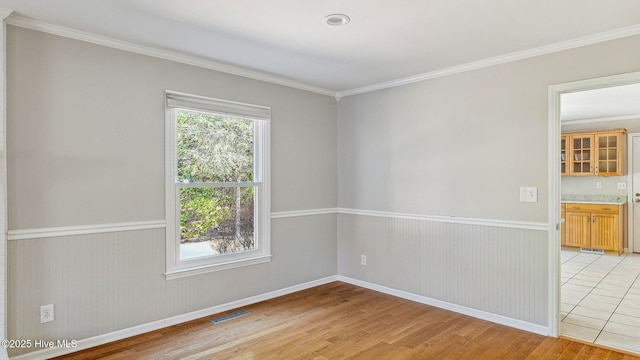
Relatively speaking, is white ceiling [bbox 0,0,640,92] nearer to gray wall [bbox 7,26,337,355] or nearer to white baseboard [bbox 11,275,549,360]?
gray wall [bbox 7,26,337,355]

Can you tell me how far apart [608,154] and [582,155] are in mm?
387

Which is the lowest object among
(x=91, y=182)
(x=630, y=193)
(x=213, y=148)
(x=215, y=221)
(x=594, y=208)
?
(x=594, y=208)

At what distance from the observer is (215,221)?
3717 mm

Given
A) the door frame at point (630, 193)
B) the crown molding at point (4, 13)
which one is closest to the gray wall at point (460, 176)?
the crown molding at point (4, 13)

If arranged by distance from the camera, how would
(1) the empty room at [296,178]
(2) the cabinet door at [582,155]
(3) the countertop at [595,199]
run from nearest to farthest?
(1) the empty room at [296,178]
(3) the countertop at [595,199]
(2) the cabinet door at [582,155]

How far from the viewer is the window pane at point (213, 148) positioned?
3.48 m

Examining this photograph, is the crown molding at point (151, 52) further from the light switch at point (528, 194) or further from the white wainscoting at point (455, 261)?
the light switch at point (528, 194)

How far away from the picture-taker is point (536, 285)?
3221mm

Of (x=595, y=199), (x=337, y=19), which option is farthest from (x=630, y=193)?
(x=337, y=19)

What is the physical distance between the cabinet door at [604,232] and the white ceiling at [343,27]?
4.77 metres

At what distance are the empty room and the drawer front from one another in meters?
2.12

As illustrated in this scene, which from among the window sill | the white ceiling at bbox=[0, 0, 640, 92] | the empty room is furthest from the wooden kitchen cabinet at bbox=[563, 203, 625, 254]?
the window sill

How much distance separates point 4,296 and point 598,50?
461 cm

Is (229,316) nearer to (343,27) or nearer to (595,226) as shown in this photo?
(343,27)
